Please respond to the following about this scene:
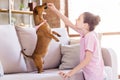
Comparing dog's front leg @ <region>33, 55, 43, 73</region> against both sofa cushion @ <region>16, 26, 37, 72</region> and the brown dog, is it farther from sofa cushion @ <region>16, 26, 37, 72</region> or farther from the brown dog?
sofa cushion @ <region>16, 26, 37, 72</region>

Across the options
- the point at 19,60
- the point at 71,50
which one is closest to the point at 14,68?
the point at 19,60

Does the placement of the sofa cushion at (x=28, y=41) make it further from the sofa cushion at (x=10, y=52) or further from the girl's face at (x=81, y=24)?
the girl's face at (x=81, y=24)

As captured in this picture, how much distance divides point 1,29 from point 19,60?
37 centimetres

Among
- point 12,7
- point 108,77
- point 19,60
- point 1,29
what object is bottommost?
point 108,77

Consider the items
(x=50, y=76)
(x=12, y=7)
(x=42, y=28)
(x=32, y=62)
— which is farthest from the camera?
(x=12, y=7)

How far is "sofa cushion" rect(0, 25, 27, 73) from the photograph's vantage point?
92.0 inches

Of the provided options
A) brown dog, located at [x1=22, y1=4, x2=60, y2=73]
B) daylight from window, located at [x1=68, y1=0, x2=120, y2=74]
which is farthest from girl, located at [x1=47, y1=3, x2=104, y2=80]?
daylight from window, located at [x1=68, y1=0, x2=120, y2=74]

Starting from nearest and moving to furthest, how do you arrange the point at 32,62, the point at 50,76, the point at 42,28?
the point at 50,76 → the point at 42,28 → the point at 32,62

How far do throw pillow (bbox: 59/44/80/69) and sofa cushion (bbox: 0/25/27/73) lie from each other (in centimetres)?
46

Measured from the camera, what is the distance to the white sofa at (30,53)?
235 centimetres

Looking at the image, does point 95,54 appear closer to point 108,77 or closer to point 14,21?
point 108,77

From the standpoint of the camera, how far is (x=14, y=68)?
2379 mm

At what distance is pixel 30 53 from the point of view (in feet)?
8.41

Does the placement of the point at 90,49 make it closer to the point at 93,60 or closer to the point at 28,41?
the point at 93,60
